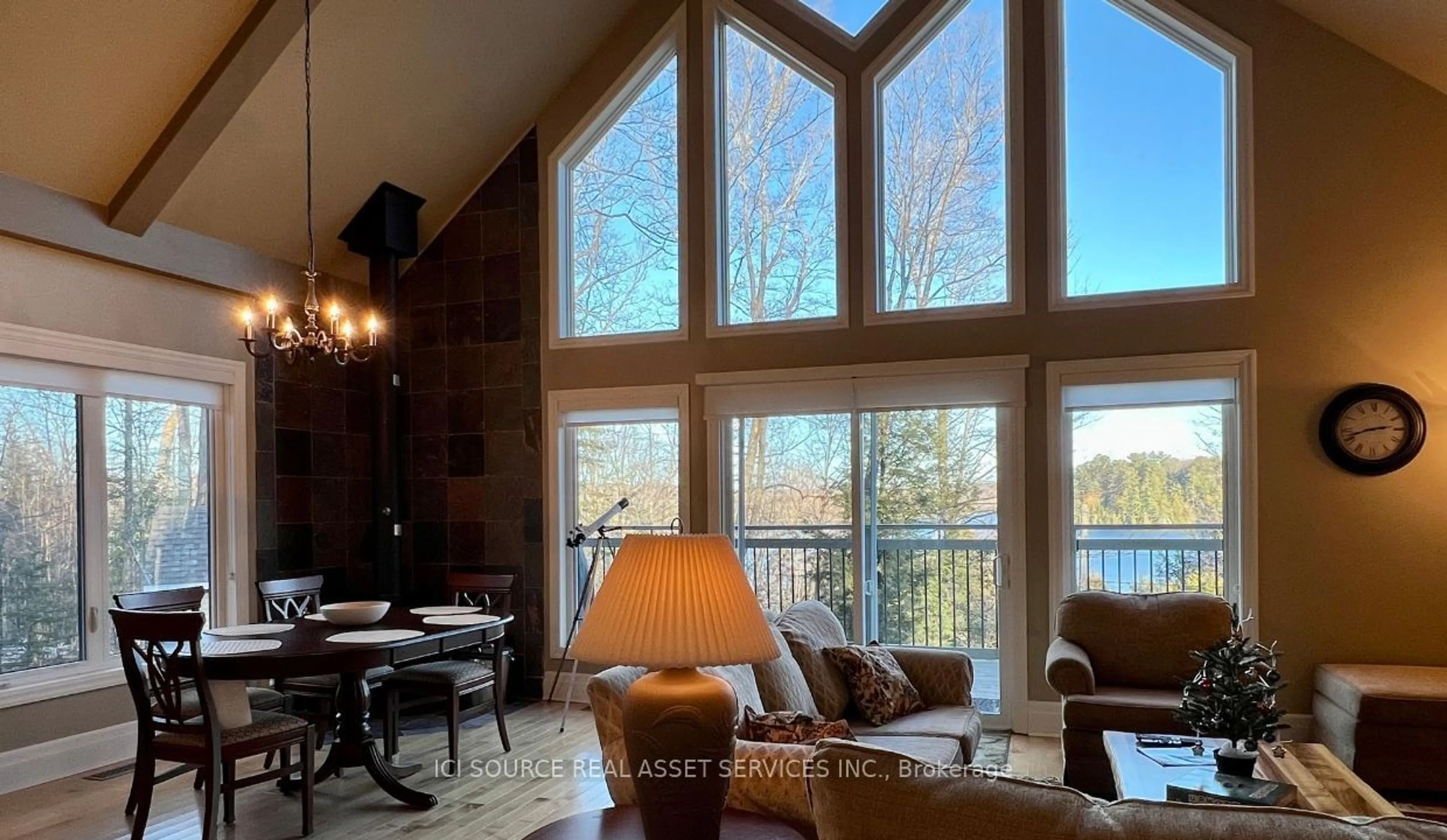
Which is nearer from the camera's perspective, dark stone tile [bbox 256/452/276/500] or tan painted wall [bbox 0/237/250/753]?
tan painted wall [bbox 0/237/250/753]

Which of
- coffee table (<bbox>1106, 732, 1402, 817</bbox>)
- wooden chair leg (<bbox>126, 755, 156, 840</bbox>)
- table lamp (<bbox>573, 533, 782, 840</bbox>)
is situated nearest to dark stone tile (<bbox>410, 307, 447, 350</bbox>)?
wooden chair leg (<bbox>126, 755, 156, 840</bbox>)

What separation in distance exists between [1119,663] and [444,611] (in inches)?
129

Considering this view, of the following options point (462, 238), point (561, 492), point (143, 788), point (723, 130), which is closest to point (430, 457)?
point (561, 492)

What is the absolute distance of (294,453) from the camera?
5633mm

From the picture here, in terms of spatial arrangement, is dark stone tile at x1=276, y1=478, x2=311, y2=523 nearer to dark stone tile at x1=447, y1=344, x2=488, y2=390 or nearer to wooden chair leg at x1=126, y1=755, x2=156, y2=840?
dark stone tile at x1=447, y1=344, x2=488, y2=390

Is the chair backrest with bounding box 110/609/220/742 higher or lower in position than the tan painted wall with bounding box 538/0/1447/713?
lower

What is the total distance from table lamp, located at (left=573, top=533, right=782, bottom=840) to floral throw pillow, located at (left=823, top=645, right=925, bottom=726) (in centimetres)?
169

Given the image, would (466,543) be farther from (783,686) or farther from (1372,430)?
(1372,430)

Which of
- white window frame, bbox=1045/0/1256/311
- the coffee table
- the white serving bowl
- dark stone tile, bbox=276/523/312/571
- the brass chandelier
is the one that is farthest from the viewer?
dark stone tile, bbox=276/523/312/571

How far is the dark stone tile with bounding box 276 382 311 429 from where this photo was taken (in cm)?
555

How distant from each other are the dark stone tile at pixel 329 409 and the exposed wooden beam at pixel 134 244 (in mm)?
705

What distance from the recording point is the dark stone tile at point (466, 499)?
6094 millimetres

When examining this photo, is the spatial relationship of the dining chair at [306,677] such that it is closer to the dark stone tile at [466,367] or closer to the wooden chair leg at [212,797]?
the wooden chair leg at [212,797]

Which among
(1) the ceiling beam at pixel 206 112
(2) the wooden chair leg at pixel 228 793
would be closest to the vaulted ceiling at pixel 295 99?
(1) the ceiling beam at pixel 206 112
